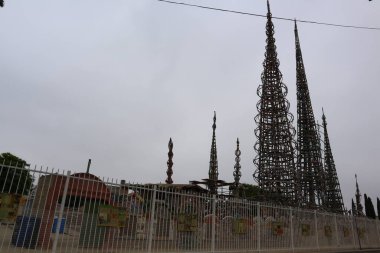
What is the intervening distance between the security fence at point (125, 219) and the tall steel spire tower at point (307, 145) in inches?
1094

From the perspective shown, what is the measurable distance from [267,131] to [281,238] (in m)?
20.3

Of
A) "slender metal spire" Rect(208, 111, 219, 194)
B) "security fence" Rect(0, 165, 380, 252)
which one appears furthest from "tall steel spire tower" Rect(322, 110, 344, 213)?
"security fence" Rect(0, 165, 380, 252)

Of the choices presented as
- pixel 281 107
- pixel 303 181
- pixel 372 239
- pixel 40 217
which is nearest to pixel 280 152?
pixel 281 107

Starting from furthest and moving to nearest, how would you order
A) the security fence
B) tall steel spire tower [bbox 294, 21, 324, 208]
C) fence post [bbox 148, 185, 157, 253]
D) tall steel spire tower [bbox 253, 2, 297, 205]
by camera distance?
1. tall steel spire tower [bbox 294, 21, 324, 208]
2. tall steel spire tower [bbox 253, 2, 297, 205]
3. fence post [bbox 148, 185, 157, 253]
4. the security fence

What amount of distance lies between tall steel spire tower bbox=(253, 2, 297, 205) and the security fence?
1737cm

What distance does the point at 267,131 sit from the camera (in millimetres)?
34750

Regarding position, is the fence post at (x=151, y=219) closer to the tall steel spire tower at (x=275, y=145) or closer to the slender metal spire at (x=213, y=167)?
the tall steel spire tower at (x=275, y=145)

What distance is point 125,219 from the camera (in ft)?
32.8

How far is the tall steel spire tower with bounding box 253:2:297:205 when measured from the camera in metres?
33.3

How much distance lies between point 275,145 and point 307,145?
40.8ft

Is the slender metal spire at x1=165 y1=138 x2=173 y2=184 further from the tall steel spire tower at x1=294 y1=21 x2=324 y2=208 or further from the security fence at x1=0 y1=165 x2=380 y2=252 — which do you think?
the security fence at x1=0 y1=165 x2=380 y2=252

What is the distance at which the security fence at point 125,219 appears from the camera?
330 inches

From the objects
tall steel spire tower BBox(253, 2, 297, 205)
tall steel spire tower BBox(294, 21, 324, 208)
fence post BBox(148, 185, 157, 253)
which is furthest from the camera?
tall steel spire tower BBox(294, 21, 324, 208)

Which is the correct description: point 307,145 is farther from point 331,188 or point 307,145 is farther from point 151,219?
point 151,219
